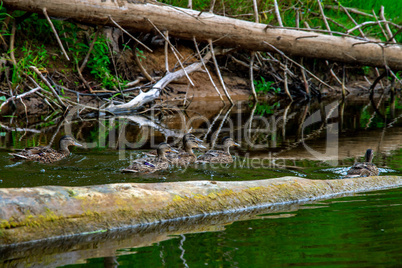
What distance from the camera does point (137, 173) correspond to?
7133mm

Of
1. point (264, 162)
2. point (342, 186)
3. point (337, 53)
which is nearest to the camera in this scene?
point (342, 186)

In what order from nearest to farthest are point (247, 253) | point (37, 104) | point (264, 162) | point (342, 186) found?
1. point (247, 253)
2. point (342, 186)
3. point (264, 162)
4. point (37, 104)

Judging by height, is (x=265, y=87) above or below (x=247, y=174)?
above

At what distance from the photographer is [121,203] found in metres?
4.39

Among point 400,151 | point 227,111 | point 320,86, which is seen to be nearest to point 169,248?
point 400,151

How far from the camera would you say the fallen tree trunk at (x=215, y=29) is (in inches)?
478

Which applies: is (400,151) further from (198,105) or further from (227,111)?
(198,105)

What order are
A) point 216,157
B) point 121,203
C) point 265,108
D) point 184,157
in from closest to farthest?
point 121,203, point 216,157, point 184,157, point 265,108

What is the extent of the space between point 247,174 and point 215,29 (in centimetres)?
740

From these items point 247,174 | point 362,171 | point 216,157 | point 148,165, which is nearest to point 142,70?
point 216,157

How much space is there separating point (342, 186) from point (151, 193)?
8.20ft

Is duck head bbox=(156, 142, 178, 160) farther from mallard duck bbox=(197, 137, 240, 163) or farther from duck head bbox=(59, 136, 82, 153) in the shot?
duck head bbox=(59, 136, 82, 153)

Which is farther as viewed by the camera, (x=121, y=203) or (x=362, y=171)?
(x=362, y=171)

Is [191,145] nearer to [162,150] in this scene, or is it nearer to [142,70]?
[162,150]
